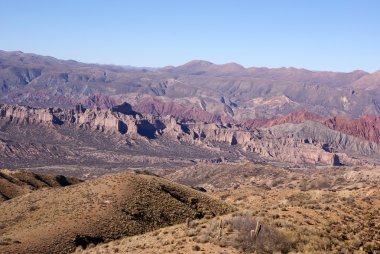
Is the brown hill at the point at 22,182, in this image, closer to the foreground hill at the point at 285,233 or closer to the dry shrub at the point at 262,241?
the foreground hill at the point at 285,233

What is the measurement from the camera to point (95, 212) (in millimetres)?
48156

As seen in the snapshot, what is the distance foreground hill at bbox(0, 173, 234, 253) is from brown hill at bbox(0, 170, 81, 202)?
1757 centimetres

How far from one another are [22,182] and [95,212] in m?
42.0

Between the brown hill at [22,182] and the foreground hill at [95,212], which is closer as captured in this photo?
the foreground hill at [95,212]

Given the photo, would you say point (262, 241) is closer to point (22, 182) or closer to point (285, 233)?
point (285, 233)

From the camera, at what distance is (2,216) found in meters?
51.4

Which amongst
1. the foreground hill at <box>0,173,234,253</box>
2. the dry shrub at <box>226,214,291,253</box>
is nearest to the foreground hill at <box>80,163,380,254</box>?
the dry shrub at <box>226,214,291,253</box>

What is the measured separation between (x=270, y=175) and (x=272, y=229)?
129 metres

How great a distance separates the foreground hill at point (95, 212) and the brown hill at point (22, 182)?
57.7 ft

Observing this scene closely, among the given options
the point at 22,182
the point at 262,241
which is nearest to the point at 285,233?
the point at 262,241

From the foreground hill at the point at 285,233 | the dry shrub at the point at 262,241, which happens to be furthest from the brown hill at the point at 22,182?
the dry shrub at the point at 262,241

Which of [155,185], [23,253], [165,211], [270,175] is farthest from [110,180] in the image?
[270,175]

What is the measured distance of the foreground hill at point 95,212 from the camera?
4138cm

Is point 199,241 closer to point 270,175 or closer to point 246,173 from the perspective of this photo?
point 270,175
